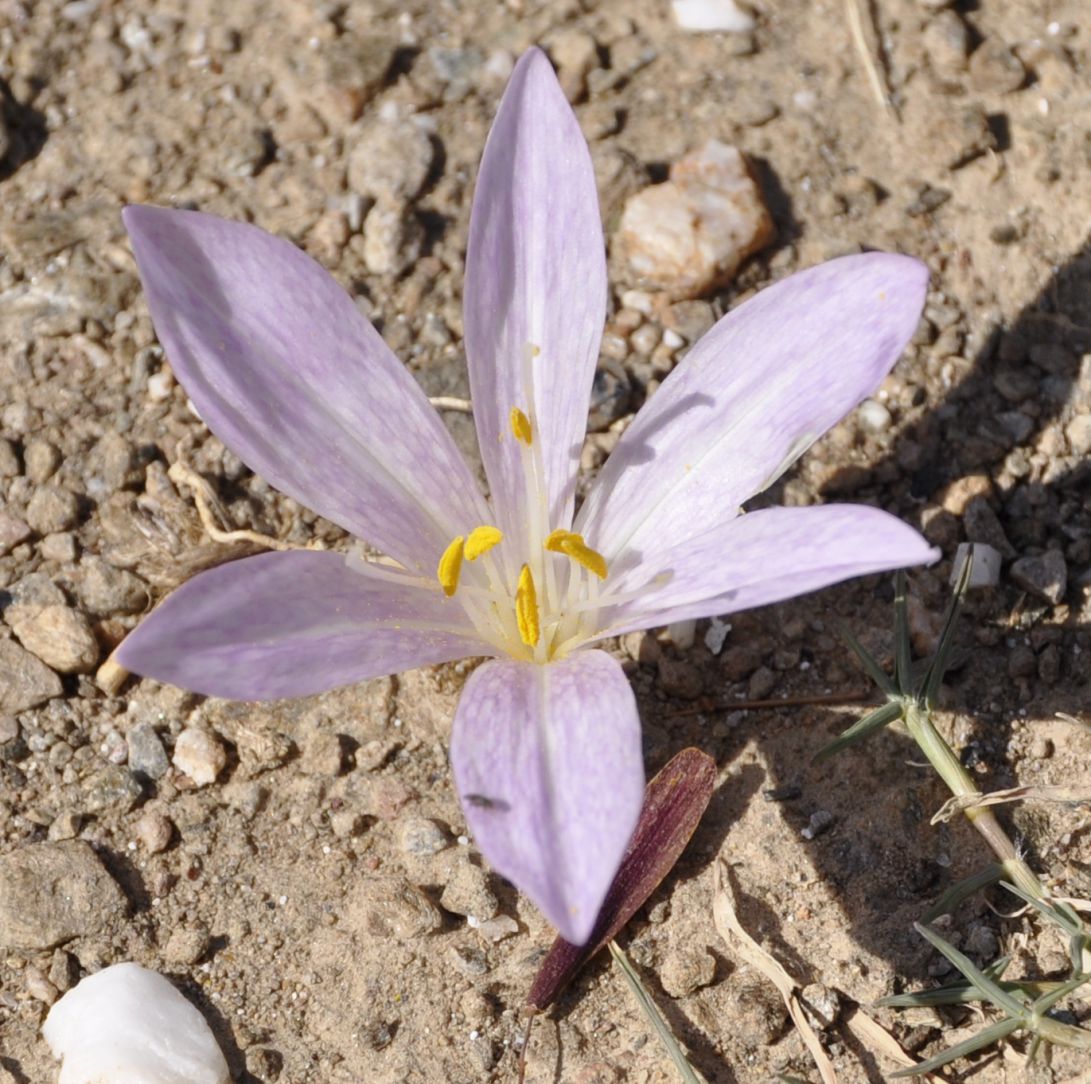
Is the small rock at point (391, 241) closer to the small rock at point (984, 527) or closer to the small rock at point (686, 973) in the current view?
the small rock at point (984, 527)

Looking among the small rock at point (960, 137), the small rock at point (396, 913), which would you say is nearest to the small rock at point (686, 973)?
the small rock at point (396, 913)

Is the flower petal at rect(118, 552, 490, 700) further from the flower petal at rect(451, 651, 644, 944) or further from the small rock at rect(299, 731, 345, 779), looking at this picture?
the small rock at rect(299, 731, 345, 779)

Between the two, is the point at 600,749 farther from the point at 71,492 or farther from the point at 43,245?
the point at 43,245

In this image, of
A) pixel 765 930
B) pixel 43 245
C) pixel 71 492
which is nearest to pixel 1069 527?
pixel 765 930

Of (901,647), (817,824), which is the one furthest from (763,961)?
(901,647)

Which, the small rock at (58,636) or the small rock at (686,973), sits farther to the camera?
the small rock at (58,636)

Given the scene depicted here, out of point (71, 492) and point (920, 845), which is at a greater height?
point (71, 492)

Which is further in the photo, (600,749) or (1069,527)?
(1069,527)
